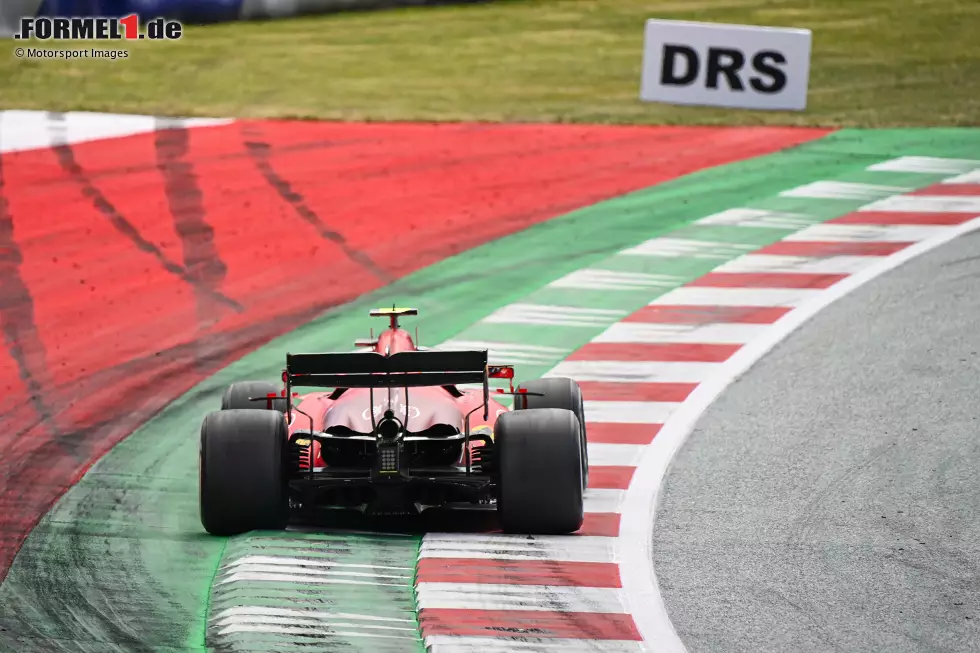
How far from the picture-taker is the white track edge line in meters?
9.31

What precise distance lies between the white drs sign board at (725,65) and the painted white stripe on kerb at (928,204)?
385 cm

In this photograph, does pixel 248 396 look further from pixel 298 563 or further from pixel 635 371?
pixel 635 371

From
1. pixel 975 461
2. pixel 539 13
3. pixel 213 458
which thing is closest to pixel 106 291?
pixel 213 458

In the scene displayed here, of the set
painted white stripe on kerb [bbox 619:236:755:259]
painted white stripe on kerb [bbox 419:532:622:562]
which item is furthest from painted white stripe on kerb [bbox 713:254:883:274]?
painted white stripe on kerb [bbox 419:532:622:562]

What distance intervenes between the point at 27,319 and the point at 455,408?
654 cm

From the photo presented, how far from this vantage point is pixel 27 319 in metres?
15.9

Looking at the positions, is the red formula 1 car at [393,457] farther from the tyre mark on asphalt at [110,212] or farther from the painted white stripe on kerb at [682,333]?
the tyre mark on asphalt at [110,212]

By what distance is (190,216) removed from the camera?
63.1 ft

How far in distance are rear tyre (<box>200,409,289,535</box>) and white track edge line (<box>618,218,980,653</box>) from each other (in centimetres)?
205

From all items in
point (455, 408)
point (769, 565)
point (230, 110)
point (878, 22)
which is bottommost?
point (769, 565)

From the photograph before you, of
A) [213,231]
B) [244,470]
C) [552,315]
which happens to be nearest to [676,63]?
[213,231]

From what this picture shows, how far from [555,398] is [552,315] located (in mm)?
4723

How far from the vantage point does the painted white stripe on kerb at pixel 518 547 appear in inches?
399

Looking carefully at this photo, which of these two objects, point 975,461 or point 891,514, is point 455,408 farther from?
point 975,461
